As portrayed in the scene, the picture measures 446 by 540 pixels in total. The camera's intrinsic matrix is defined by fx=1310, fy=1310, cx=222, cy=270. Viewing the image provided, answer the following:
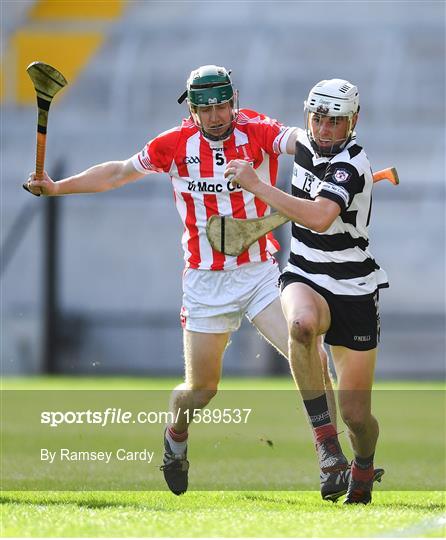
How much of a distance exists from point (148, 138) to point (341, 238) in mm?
12509

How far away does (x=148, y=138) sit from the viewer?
58.7ft

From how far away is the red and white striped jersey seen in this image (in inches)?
237

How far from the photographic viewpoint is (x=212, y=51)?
68.2 ft

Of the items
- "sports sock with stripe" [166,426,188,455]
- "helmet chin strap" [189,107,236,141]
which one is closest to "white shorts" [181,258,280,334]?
"sports sock with stripe" [166,426,188,455]

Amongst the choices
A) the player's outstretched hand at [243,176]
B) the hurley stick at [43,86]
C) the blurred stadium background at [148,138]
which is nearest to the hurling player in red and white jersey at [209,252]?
the hurley stick at [43,86]

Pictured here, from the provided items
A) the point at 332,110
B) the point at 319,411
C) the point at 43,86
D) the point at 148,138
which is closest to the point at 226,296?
the point at 319,411

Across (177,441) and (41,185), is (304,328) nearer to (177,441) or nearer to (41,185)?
(177,441)

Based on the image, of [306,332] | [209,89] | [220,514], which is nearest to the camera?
[220,514]

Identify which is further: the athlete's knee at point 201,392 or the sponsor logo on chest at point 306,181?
the athlete's knee at point 201,392

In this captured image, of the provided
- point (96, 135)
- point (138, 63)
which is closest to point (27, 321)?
point (96, 135)

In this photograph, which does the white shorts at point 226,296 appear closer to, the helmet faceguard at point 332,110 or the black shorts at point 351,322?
the black shorts at point 351,322

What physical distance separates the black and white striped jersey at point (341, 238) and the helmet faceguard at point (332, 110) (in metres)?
0.05

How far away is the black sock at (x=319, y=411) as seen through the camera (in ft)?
18.2

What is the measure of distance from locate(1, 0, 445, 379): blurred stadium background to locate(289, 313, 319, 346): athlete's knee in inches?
347
